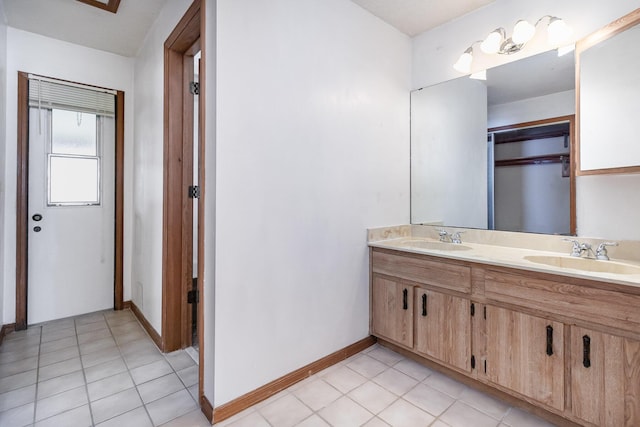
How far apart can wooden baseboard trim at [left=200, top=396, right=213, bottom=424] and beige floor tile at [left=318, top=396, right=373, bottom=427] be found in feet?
1.81

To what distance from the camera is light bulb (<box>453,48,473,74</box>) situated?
222 cm

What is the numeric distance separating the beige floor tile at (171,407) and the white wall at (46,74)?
5.97 feet

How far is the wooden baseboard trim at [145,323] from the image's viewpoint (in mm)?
2279

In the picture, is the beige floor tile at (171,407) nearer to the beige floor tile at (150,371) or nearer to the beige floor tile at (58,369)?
the beige floor tile at (150,371)

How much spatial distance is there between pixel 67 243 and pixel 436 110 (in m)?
3.55

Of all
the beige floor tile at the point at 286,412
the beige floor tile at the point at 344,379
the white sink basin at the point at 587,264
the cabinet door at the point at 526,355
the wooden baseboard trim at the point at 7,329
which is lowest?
the beige floor tile at the point at 286,412

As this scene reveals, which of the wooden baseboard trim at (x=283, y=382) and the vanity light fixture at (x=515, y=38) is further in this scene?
the vanity light fixture at (x=515, y=38)

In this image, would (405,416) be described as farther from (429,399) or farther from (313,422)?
(313,422)

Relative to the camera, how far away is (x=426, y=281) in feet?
6.45

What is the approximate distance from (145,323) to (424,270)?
234cm

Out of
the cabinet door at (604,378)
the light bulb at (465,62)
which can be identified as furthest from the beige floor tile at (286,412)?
the light bulb at (465,62)

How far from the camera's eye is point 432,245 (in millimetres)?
2328

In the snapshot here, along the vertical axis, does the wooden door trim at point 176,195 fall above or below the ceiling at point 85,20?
below

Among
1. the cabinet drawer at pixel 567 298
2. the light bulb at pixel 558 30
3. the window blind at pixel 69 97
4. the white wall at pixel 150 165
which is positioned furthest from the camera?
the window blind at pixel 69 97
